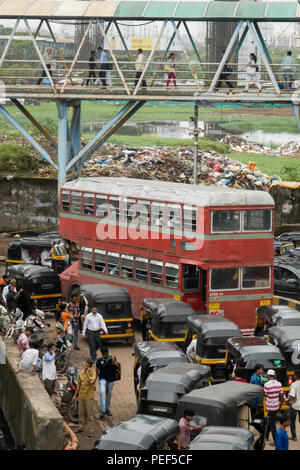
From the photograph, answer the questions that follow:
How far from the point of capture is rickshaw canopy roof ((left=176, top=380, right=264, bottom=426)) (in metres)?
15.8

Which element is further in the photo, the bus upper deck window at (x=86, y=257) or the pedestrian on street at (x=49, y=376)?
the bus upper deck window at (x=86, y=257)

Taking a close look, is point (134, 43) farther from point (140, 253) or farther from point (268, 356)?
point (268, 356)

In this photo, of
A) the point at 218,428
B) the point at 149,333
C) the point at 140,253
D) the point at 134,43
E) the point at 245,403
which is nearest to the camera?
the point at 218,428

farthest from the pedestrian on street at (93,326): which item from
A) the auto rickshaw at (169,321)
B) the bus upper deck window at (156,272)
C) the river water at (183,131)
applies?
the river water at (183,131)

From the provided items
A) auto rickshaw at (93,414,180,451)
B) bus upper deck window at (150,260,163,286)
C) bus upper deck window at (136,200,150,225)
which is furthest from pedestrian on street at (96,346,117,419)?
bus upper deck window at (136,200,150,225)

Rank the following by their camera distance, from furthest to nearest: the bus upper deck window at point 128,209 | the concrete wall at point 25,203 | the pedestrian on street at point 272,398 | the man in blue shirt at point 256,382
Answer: the concrete wall at point 25,203 → the bus upper deck window at point 128,209 → the pedestrian on street at point 272,398 → the man in blue shirt at point 256,382

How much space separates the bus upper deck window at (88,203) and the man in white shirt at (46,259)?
4524 millimetres

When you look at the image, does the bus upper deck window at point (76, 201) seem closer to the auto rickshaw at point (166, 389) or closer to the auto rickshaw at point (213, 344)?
the auto rickshaw at point (213, 344)

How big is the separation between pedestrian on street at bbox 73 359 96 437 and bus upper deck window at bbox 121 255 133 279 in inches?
352

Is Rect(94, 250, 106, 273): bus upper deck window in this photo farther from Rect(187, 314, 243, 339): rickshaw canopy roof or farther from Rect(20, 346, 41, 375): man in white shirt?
Result: Rect(20, 346, 41, 375): man in white shirt

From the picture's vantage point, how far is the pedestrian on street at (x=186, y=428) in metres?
15.4

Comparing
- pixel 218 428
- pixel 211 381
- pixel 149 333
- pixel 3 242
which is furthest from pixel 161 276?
pixel 3 242

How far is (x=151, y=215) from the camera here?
26.7 m
